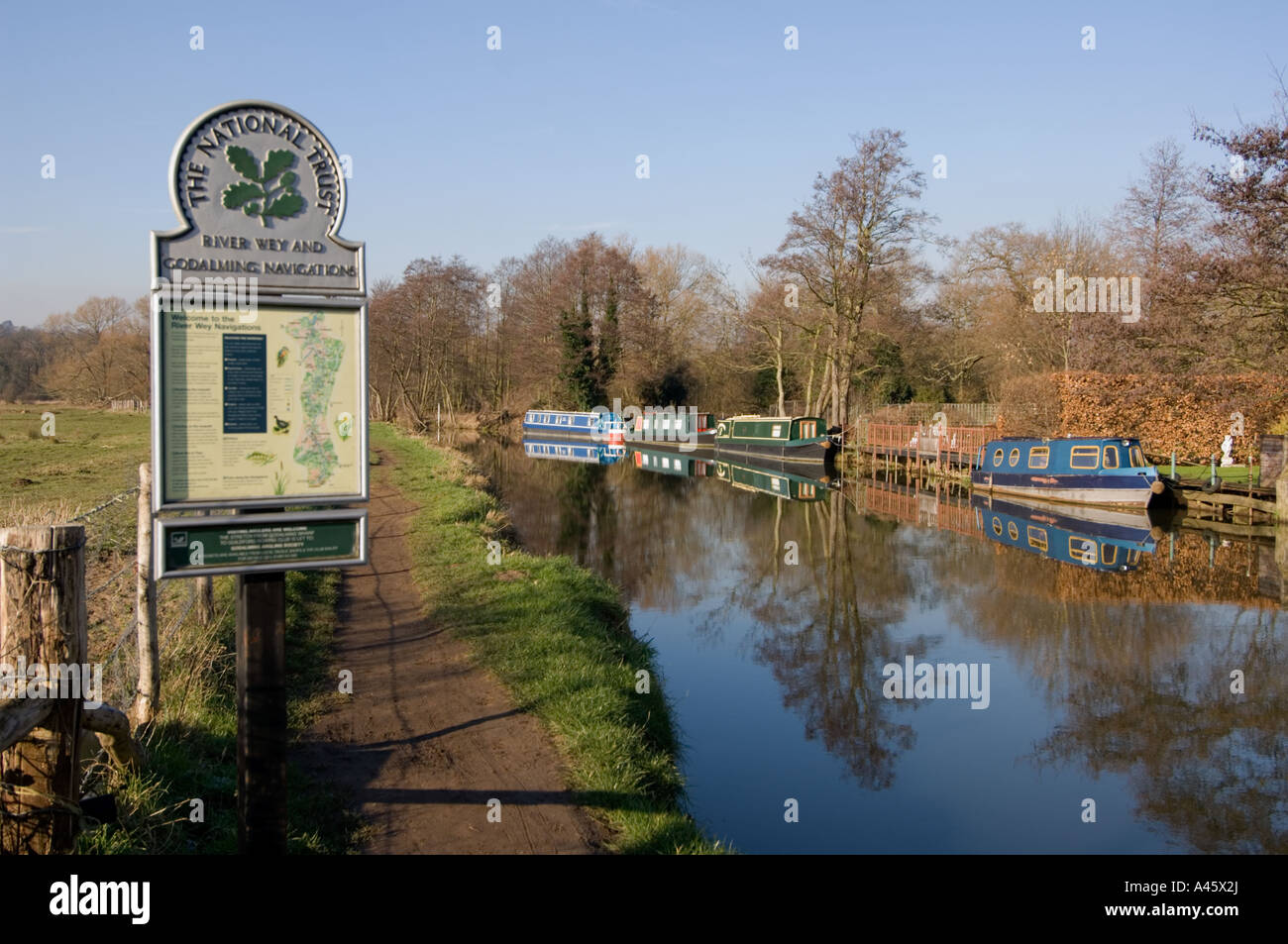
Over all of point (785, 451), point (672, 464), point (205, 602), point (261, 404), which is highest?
point (261, 404)

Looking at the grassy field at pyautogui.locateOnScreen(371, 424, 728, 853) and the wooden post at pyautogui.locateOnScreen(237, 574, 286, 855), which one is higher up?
the wooden post at pyautogui.locateOnScreen(237, 574, 286, 855)

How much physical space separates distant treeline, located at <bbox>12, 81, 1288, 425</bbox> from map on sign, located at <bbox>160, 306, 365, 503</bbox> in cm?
1910

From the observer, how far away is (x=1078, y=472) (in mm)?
22953

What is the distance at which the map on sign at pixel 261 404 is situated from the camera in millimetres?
3828

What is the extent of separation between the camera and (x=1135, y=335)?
20.9 meters

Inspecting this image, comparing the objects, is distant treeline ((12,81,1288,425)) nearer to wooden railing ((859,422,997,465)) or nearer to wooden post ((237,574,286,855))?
wooden railing ((859,422,997,465))

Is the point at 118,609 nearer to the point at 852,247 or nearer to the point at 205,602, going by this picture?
the point at 205,602

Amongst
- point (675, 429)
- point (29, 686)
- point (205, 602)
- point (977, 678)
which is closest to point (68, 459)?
point (205, 602)

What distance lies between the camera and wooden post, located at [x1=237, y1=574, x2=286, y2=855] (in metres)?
3.86

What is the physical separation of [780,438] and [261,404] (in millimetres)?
33261

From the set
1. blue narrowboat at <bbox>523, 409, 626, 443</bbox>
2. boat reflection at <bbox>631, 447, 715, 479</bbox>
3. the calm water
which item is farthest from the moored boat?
the calm water

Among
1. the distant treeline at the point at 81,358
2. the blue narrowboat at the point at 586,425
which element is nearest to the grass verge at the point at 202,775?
the blue narrowboat at the point at 586,425

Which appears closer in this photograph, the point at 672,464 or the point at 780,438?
the point at 780,438

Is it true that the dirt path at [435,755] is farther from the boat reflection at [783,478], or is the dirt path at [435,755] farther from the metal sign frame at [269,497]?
the boat reflection at [783,478]
